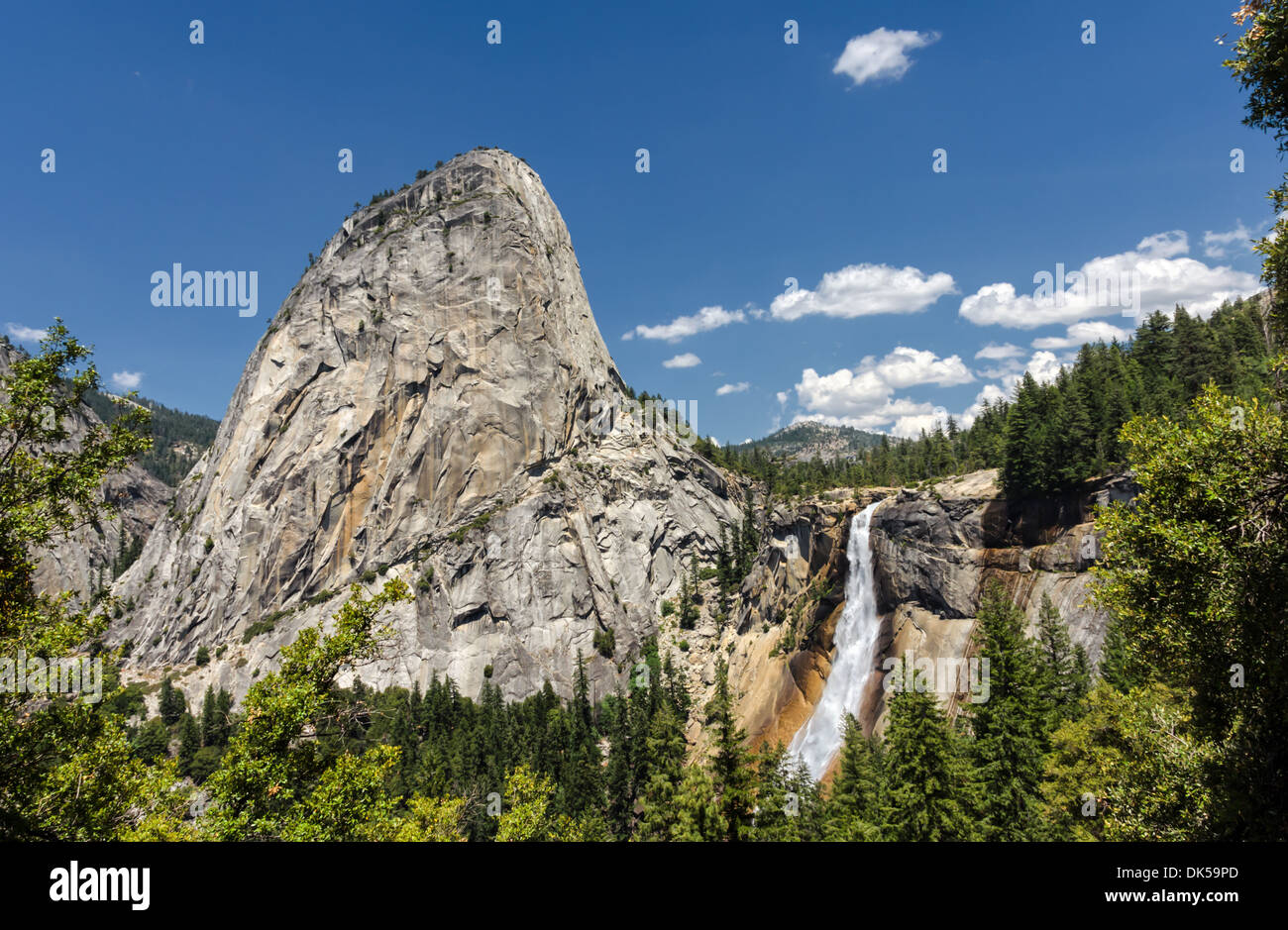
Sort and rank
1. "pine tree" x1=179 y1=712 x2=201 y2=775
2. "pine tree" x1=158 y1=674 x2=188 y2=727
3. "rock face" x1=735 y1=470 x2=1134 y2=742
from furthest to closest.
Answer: "pine tree" x1=158 y1=674 x2=188 y2=727, "pine tree" x1=179 y1=712 x2=201 y2=775, "rock face" x1=735 y1=470 x2=1134 y2=742

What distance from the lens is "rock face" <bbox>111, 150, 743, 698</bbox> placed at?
105 meters

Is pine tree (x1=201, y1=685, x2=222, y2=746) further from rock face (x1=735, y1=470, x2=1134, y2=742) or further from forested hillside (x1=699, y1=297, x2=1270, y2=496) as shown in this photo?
forested hillside (x1=699, y1=297, x2=1270, y2=496)

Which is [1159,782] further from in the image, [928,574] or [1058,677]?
[928,574]

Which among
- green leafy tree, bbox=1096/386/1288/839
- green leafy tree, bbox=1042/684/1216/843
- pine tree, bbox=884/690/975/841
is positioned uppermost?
green leafy tree, bbox=1096/386/1288/839

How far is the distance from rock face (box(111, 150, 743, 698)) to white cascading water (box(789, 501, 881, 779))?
48195 mm

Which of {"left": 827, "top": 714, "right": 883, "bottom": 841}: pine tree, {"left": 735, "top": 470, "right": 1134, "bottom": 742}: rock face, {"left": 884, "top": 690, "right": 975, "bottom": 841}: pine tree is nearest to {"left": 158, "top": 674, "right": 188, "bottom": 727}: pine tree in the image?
{"left": 735, "top": 470, "right": 1134, "bottom": 742}: rock face

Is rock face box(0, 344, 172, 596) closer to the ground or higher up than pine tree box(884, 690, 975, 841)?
higher up

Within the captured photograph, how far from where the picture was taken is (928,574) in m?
58.0

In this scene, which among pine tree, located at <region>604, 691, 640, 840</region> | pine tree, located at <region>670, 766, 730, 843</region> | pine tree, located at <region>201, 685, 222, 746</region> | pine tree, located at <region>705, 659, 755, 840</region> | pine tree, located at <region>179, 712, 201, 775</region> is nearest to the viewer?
pine tree, located at <region>670, 766, 730, 843</region>

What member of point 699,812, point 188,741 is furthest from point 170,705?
point 699,812

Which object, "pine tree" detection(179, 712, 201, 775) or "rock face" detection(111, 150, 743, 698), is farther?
"rock face" detection(111, 150, 743, 698)

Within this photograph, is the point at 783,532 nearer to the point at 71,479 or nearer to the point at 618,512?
the point at 618,512

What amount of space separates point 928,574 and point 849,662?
491 inches
